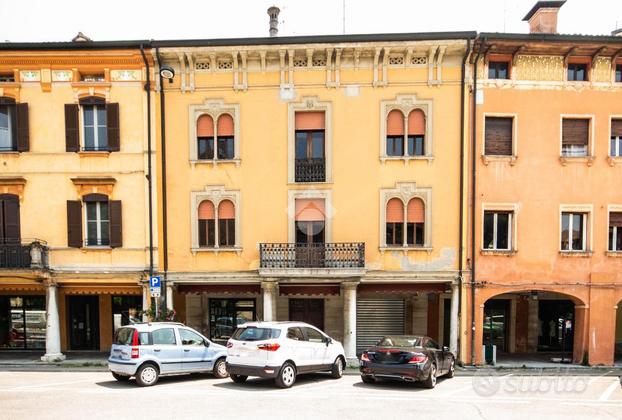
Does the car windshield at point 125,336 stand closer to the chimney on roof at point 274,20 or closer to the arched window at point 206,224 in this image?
the arched window at point 206,224

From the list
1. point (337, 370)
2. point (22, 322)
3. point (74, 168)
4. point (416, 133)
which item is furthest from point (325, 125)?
point (22, 322)

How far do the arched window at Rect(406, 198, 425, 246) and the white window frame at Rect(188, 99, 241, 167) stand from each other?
264 inches

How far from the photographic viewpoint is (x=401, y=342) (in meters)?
11.9

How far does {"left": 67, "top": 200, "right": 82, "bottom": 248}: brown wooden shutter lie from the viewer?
1571cm

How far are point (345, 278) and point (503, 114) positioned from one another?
835 centimetres

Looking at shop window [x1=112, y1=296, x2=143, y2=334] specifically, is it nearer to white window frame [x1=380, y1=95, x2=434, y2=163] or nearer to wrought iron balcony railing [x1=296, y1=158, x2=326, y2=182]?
wrought iron balcony railing [x1=296, y1=158, x2=326, y2=182]

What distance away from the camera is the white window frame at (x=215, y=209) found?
51.9ft

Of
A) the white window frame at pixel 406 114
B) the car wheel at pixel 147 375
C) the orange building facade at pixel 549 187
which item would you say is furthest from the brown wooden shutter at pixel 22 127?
the orange building facade at pixel 549 187

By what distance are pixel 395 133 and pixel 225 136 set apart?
6413 mm

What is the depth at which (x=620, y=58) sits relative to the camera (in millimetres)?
15461

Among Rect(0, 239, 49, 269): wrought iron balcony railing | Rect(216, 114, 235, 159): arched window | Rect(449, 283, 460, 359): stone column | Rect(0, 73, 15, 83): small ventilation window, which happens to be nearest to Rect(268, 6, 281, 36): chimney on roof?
Rect(216, 114, 235, 159): arched window

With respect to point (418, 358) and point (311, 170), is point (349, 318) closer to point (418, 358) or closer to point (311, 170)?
point (418, 358)

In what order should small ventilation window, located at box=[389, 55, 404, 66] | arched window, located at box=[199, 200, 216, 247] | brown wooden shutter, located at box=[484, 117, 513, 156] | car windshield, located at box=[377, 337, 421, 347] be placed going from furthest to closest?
arched window, located at box=[199, 200, 216, 247], brown wooden shutter, located at box=[484, 117, 513, 156], small ventilation window, located at box=[389, 55, 404, 66], car windshield, located at box=[377, 337, 421, 347]

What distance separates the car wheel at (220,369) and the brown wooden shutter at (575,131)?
14245 mm
